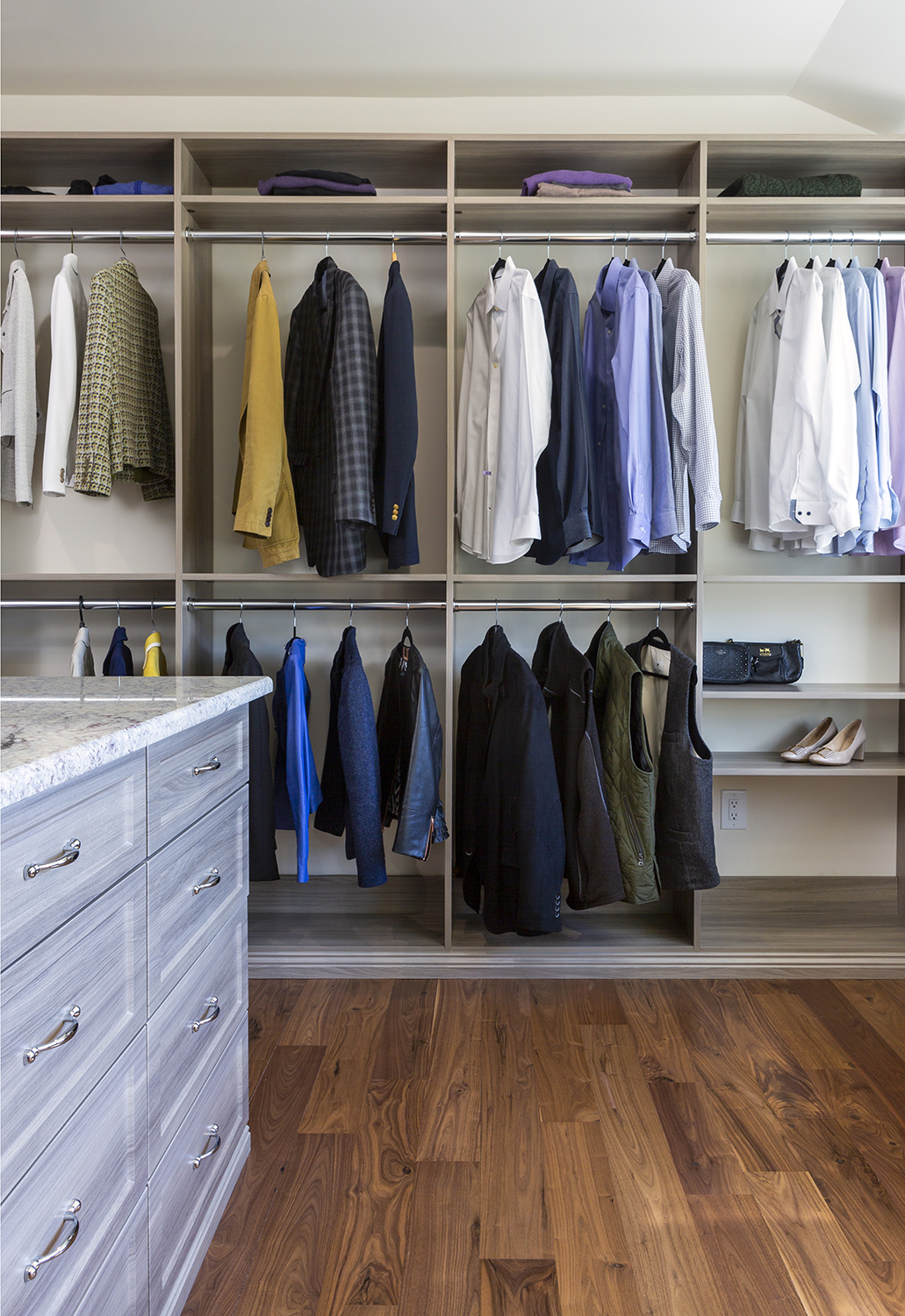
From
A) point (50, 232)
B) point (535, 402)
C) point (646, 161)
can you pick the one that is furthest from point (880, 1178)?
point (50, 232)

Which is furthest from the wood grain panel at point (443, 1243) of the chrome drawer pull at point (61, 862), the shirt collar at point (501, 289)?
the shirt collar at point (501, 289)

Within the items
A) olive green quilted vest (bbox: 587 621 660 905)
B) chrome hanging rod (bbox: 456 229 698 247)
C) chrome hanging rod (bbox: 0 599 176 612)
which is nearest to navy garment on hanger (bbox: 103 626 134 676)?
chrome hanging rod (bbox: 0 599 176 612)

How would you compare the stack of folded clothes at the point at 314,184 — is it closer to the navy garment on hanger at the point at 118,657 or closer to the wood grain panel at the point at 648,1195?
the navy garment on hanger at the point at 118,657

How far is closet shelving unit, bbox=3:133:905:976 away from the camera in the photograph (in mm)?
2473

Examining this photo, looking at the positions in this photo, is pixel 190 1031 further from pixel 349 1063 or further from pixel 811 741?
pixel 811 741

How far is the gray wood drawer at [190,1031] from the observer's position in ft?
3.71

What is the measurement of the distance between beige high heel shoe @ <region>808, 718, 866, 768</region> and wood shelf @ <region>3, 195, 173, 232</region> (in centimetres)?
263

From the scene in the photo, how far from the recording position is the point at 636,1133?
1733mm

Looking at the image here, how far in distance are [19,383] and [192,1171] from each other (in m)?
2.22

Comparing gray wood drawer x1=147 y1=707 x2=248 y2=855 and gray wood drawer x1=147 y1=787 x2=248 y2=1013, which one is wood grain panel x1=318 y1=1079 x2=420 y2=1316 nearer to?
gray wood drawer x1=147 y1=787 x2=248 y2=1013

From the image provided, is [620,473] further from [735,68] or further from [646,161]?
[735,68]

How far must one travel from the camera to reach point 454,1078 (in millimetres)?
1938

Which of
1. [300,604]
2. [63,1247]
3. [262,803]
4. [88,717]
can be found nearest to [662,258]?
[300,604]

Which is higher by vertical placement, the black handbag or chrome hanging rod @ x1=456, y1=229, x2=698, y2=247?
chrome hanging rod @ x1=456, y1=229, x2=698, y2=247
